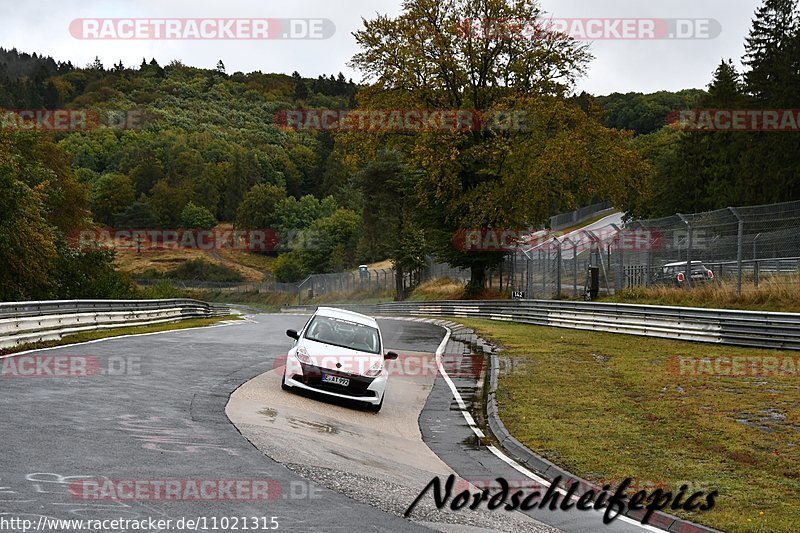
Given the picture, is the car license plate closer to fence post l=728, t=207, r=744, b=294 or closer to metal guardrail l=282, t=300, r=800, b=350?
metal guardrail l=282, t=300, r=800, b=350

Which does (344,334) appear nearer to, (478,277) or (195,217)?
(478,277)

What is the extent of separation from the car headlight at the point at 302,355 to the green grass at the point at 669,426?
11.4 ft

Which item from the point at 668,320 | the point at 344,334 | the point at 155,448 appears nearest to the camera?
the point at 155,448

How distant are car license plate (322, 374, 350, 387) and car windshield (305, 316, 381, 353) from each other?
1101 mm

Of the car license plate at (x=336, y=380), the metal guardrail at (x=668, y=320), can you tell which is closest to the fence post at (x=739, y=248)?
the metal guardrail at (x=668, y=320)

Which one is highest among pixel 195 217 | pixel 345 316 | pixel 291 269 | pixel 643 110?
pixel 643 110

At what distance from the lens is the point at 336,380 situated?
14.6 m

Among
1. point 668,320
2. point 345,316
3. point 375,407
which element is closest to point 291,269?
point 668,320

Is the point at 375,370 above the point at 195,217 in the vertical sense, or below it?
below

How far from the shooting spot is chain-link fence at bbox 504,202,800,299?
23094 millimetres

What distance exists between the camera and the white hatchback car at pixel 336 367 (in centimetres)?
1458

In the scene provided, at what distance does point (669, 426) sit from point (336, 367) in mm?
5515

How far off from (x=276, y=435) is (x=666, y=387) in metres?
8.71

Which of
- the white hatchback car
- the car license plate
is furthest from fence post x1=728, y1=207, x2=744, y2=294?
the car license plate
